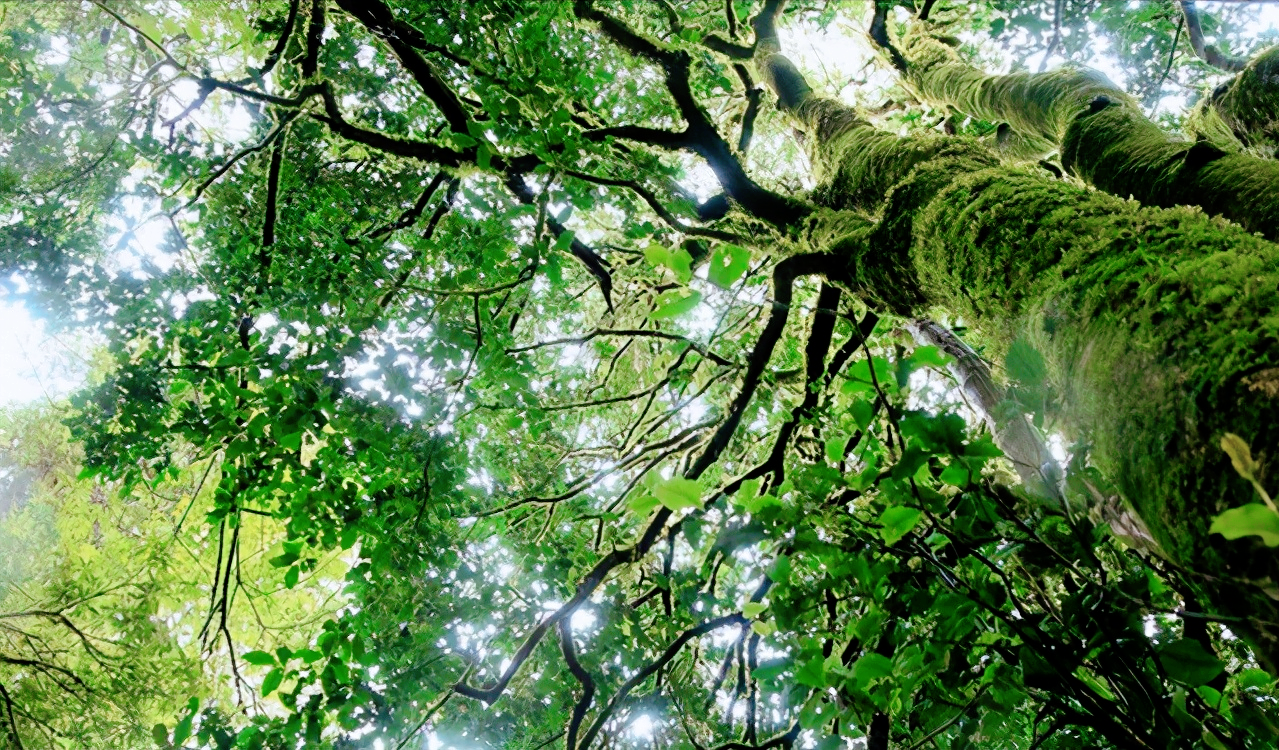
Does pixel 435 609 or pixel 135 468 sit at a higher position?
pixel 135 468

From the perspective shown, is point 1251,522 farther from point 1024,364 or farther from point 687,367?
point 687,367

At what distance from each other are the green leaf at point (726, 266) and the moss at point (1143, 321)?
753mm

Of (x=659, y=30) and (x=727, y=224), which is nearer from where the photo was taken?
(x=727, y=224)

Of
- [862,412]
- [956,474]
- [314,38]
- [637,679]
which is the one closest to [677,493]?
[862,412]

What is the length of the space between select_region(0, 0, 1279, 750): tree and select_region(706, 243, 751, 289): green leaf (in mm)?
11

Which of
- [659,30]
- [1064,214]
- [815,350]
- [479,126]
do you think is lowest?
[1064,214]

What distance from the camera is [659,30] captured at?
5891 millimetres

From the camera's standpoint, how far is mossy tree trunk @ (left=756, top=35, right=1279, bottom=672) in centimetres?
99

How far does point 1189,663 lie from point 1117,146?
251 centimetres

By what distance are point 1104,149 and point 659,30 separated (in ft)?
13.4

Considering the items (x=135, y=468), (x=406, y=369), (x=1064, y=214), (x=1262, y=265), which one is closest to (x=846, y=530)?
(x=1262, y=265)

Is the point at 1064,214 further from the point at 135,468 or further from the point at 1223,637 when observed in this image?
the point at 135,468

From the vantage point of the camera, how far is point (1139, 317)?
1299mm

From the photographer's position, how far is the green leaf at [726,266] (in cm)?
109
